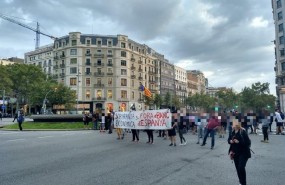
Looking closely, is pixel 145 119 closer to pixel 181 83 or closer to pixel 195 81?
pixel 181 83

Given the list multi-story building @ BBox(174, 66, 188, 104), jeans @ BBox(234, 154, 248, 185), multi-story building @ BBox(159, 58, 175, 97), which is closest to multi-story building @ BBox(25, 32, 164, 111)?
multi-story building @ BBox(159, 58, 175, 97)

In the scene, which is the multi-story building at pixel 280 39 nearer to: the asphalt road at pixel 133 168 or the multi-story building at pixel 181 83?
the asphalt road at pixel 133 168

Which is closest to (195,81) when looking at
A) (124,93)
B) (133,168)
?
(124,93)

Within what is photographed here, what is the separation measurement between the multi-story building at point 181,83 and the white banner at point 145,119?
101241mm

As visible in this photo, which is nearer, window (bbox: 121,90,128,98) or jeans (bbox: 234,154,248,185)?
jeans (bbox: 234,154,248,185)

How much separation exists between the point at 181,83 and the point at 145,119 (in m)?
111

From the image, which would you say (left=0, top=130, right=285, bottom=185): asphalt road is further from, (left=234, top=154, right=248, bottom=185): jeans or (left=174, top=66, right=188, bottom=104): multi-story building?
(left=174, top=66, right=188, bottom=104): multi-story building

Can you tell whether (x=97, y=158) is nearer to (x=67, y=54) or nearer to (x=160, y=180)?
(x=160, y=180)

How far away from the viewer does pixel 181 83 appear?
12744 cm

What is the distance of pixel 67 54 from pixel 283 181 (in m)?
84.8

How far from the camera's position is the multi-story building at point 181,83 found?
123 m

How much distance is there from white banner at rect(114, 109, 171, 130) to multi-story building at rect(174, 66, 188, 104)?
101241mm

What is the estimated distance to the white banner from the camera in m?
16.8

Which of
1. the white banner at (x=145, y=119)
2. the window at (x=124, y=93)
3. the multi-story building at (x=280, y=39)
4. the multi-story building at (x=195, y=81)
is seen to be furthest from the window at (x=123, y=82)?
the white banner at (x=145, y=119)
